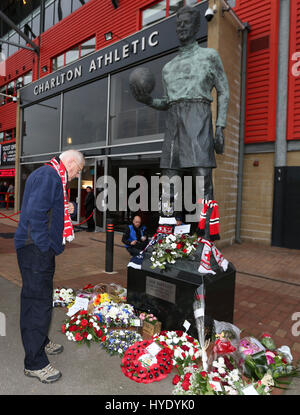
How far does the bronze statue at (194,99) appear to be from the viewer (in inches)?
127

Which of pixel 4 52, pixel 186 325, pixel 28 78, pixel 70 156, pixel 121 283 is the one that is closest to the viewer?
pixel 70 156

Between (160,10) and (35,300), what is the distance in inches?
433

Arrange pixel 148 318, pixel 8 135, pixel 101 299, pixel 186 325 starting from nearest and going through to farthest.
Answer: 1. pixel 186 325
2. pixel 148 318
3. pixel 101 299
4. pixel 8 135

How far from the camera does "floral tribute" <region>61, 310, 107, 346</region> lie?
2830mm

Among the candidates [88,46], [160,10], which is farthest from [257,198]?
[88,46]

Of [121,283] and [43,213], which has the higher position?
[43,213]

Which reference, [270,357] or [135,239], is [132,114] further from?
[270,357]

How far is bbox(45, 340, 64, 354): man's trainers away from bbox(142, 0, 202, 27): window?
10.4 metres

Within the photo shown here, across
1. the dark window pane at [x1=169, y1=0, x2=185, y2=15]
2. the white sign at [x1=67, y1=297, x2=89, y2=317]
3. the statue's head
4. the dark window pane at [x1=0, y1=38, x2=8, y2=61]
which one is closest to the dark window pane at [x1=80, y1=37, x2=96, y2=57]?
the dark window pane at [x1=169, y1=0, x2=185, y2=15]

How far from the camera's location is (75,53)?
44.3ft

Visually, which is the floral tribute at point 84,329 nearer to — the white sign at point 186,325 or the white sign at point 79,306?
the white sign at point 79,306

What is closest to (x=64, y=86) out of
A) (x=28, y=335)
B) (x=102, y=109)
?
(x=102, y=109)

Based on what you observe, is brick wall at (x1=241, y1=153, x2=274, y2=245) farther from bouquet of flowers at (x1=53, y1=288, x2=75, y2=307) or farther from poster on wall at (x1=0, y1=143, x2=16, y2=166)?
poster on wall at (x1=0, y1=143, x2=16, y2=166)

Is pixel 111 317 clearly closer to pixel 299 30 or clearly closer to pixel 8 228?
pixel 299 30
